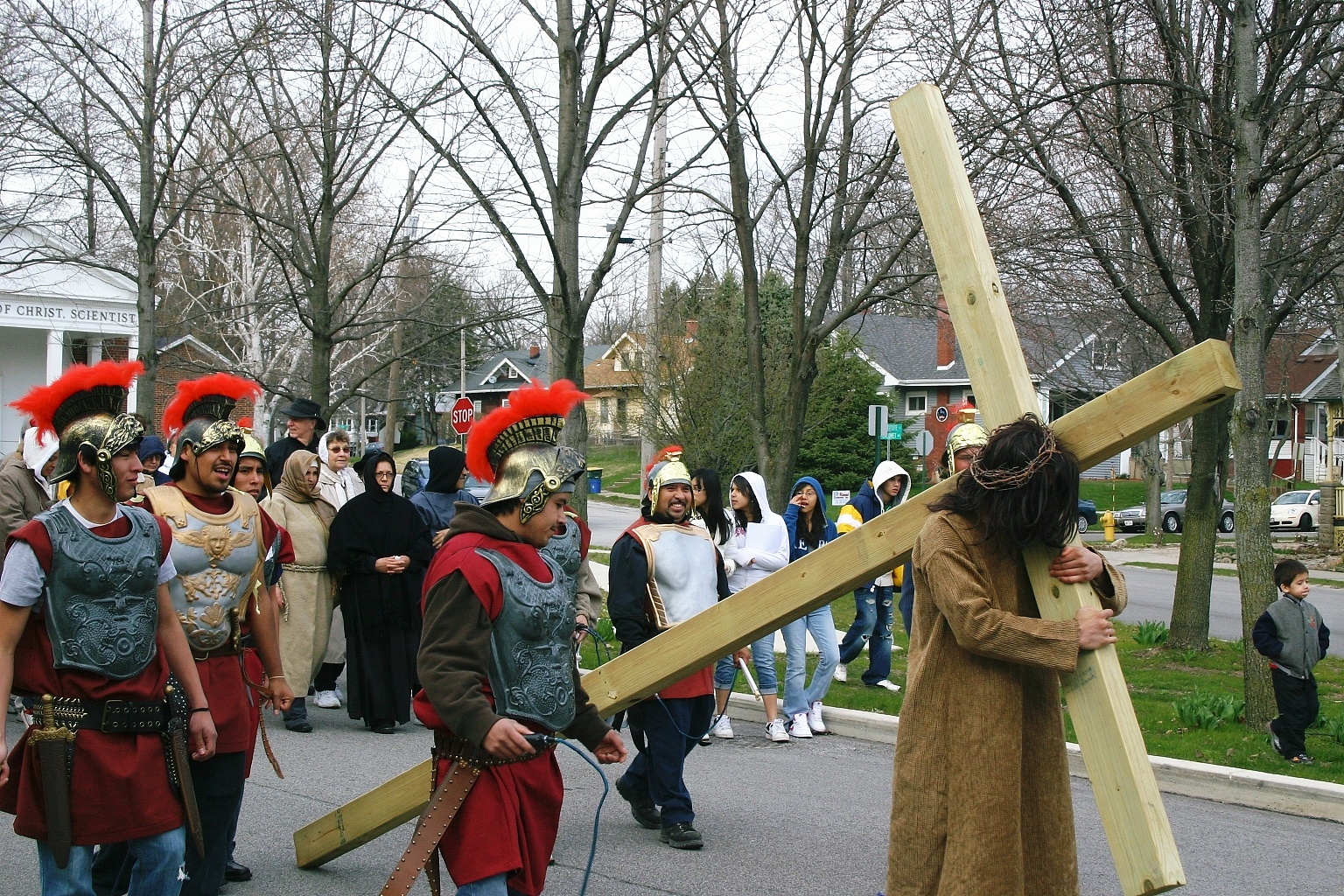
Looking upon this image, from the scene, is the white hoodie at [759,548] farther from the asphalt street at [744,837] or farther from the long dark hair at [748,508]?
the asphalt street at [744,837]

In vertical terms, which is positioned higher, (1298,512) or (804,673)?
(1298,512)

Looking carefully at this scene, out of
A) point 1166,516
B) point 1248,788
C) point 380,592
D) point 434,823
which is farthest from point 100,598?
point 1166,516

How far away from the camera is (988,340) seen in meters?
3.50

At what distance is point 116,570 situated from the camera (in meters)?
4.08

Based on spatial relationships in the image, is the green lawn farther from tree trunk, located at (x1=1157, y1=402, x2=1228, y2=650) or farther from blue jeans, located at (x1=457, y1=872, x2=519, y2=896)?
blue jeans, located at (x1=457, y1=872, x2=519, y2=896)

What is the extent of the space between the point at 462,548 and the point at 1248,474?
21.1 ft

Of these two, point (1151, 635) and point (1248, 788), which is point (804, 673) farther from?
point (1151, 635)

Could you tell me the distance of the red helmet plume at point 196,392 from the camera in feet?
18.1

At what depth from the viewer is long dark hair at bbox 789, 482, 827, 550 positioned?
10109mm

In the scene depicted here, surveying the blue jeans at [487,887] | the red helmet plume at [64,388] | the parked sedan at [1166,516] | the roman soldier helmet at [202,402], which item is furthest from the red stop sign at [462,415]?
the blue jeans at [487,887]

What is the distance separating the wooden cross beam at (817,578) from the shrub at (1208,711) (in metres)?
5.78

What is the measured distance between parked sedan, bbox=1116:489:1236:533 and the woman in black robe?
33.4 m

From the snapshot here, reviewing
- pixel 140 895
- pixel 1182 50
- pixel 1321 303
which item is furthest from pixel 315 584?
pixel 1321 303

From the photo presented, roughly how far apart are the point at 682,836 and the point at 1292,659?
4.20 metres
